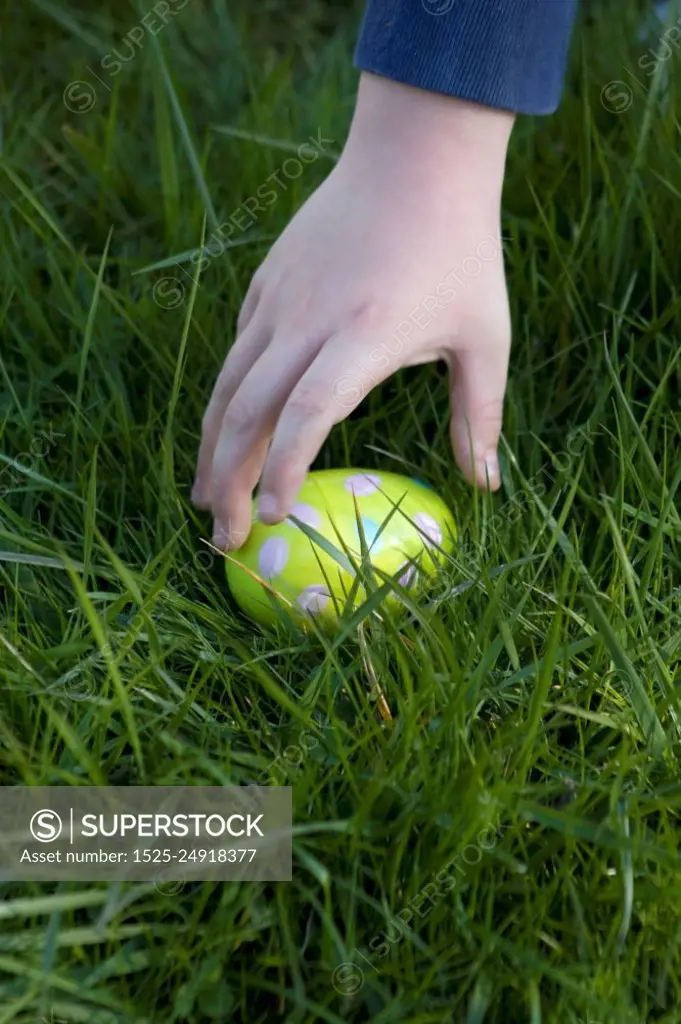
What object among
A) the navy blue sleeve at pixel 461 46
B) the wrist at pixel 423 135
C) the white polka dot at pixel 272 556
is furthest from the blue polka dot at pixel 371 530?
the navy blue sleeve at pixel 461 46

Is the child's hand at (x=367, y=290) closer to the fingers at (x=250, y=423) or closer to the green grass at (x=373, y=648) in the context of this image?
the fingers at (x=250, y=423)

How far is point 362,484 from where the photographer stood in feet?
4.34

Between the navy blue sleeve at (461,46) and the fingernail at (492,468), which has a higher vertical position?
the navy blue sleeve at (461,46)

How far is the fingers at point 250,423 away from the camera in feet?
3.90

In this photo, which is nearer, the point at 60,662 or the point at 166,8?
the point at 60,662

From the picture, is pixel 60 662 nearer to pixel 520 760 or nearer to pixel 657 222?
pixel 520 760

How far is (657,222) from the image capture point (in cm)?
163

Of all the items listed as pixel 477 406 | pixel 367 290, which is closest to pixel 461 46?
pixel 367 290

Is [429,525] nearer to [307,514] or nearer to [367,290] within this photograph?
[307,514]

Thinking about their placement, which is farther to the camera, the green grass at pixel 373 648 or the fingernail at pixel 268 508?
the fingernail at pixel 268 508

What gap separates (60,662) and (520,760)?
55 cm

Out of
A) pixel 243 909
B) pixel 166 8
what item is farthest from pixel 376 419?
pixel 166 8

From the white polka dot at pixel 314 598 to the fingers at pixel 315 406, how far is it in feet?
0.48

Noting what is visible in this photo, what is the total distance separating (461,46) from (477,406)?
0.44 metres
